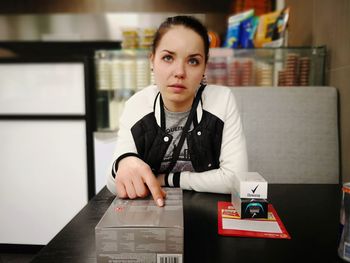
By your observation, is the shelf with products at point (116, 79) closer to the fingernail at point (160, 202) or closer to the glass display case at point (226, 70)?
the glass display case at point (226, 70)

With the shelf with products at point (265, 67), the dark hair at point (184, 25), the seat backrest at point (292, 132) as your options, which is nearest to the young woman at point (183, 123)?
the dark hair at point (184, 25)

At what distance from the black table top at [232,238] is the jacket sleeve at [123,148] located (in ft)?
0.22

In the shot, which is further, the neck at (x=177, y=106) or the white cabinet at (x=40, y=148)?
the white cabinet at (x=40, y=148)

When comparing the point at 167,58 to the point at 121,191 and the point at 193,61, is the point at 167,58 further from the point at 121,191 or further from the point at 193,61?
the point at 121,191

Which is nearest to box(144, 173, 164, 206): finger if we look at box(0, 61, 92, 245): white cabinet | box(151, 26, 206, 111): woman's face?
box(151, 26, 206, 111): woman's face

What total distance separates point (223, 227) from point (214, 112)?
483mm

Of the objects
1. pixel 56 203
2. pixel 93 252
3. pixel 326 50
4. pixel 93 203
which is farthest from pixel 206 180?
pixel 56 203

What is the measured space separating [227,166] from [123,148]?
356 mm

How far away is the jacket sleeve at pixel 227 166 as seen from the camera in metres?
0.95

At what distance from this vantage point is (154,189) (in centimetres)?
69

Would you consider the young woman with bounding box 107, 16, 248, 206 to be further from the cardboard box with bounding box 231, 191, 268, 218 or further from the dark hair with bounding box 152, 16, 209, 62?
the cardboard box with bounding box 231, 191, 268, 218

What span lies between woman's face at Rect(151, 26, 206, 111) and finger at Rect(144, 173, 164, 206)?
1.12 feet

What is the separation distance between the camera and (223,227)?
680 mm

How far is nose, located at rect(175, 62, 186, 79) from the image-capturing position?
0.93 meters
